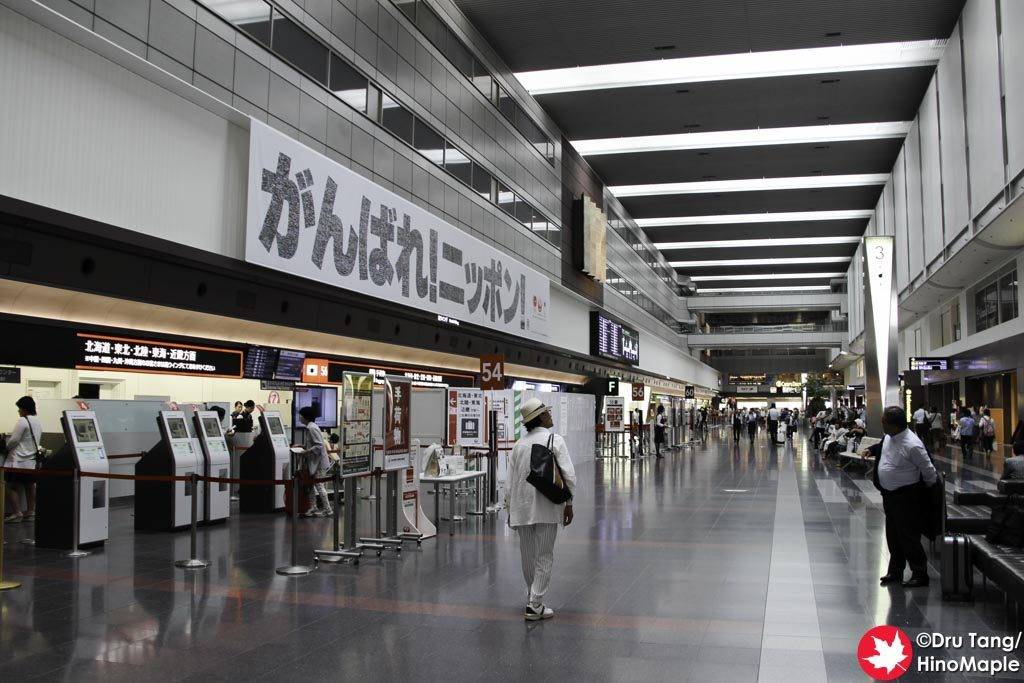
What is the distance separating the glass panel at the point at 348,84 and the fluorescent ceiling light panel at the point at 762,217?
1106 inches

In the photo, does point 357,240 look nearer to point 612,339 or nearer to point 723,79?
point 723,79

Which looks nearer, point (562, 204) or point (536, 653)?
point (536, 653)

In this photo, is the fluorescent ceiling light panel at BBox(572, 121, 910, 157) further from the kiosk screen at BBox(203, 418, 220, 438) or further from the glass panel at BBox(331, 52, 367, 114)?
the kiosk screen at BBox(203, 418, 220, 438)

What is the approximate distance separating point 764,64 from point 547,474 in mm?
20208

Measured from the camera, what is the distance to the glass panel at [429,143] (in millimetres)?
17969

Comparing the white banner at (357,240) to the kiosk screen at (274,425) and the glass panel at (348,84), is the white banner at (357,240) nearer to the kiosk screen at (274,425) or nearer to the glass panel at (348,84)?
the glass panel at (348,84)

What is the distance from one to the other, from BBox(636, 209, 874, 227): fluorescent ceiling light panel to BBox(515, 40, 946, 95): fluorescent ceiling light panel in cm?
1731

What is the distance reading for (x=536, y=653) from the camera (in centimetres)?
535

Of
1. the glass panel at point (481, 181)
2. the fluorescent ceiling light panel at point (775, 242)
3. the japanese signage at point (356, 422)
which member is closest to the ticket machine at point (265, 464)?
the japanese signage at point (356, 422)

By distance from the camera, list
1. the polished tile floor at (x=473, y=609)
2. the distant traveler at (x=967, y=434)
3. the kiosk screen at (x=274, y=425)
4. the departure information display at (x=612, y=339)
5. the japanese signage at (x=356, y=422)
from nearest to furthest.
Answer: the polished tile floor at (x=473, y=609) < the japanese signage at (x=356, y=422) < the kiosk screen at (x=274, y=425) < the distant traveler at (x=967, y=434) < the departure information display at (x=612, y=339)

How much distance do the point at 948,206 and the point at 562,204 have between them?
41.8 ft

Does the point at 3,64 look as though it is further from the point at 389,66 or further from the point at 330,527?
the point at 389,66

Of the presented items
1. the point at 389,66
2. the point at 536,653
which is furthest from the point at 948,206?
the point at 536,653

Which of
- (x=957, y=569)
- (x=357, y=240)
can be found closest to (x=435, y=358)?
(x=357, y=240)
